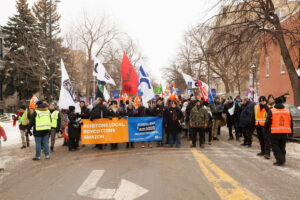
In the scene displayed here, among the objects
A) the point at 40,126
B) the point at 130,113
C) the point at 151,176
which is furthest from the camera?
the point at 130,113

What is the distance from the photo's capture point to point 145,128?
35.6ft

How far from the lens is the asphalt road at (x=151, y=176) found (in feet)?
17.0

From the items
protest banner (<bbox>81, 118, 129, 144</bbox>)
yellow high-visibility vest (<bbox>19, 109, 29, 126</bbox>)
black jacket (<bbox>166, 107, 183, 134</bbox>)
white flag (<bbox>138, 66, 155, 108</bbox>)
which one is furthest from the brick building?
yellow high-visibility vest (<bbox>19, 109, 29, 126</bbox>)

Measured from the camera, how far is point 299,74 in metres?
18.4

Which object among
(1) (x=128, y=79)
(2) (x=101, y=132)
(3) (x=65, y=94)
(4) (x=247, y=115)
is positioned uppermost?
(1) (x=128, y=79)

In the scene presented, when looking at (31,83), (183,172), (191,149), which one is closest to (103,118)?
(191,149)

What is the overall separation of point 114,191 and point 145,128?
556 cm

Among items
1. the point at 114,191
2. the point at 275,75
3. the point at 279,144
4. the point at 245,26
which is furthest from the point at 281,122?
the point at 275,75

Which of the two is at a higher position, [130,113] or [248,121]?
[130,113]

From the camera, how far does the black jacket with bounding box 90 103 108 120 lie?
10445mm

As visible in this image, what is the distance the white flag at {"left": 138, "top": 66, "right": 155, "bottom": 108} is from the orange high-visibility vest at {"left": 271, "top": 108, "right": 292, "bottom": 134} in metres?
Result: 4.82

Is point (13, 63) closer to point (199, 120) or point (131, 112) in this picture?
point (131, 112)

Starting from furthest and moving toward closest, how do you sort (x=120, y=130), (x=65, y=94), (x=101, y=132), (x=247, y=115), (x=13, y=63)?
1. (x=13, y=63)
2. (x=247, y=115)
3. (x=120, y=130)
4. (x=101, y=132)
5. (x=65, y=94)

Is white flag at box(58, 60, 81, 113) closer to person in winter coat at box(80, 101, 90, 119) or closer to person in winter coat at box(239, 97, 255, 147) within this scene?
person in winter coat at box(80, 101, 90, 119)
